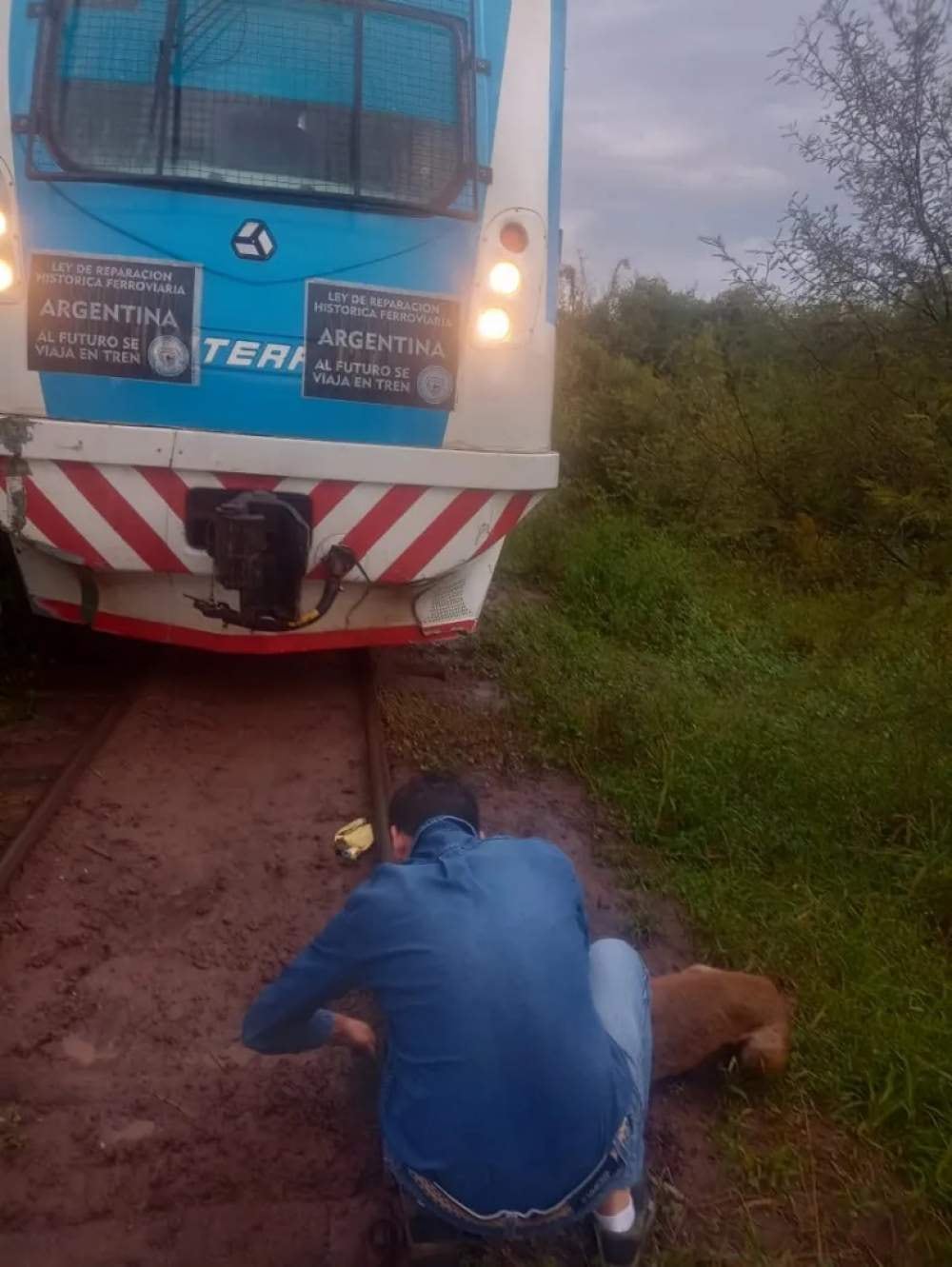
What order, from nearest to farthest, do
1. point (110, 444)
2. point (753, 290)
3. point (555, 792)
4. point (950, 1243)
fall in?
point (950, 1243)
point (110, 444)
point (555, 792)
point (753, 290)

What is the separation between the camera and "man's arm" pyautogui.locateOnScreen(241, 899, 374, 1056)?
2133mm

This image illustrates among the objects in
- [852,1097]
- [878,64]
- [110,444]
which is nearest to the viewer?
[852,1097]

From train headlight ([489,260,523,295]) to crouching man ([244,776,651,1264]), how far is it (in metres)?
2.71

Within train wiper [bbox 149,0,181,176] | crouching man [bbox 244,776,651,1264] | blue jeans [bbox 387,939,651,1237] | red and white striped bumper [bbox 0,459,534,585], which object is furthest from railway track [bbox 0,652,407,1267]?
train wiper [bbox 149,0,181,176]

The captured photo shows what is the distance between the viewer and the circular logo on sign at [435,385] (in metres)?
4.34

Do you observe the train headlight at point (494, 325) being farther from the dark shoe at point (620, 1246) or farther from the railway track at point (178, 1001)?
the dark shoe at point (620, 1246)

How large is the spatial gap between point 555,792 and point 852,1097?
1827 mm

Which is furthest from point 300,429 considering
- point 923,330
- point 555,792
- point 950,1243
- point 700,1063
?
point 923,330

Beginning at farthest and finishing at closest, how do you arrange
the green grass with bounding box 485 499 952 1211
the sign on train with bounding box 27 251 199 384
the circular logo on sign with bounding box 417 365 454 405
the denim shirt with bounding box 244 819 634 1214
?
the circular logo on sign with bounding box 417 365 454 405 < the sign on train with bounding box 27 251 199 384 < the green grass with bounding box 485 499 952 1211 < the denim shirt with bounding box 244 819 634 1214

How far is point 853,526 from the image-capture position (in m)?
7.21

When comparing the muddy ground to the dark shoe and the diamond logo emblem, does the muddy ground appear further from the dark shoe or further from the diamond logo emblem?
the diamond logo emblem

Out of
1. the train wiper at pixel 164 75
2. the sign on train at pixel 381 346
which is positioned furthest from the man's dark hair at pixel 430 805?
the train wiper at pixel 164 75

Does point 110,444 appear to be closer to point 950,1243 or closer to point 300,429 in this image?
point 300,429

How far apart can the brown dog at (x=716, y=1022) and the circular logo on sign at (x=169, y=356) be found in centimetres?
263
